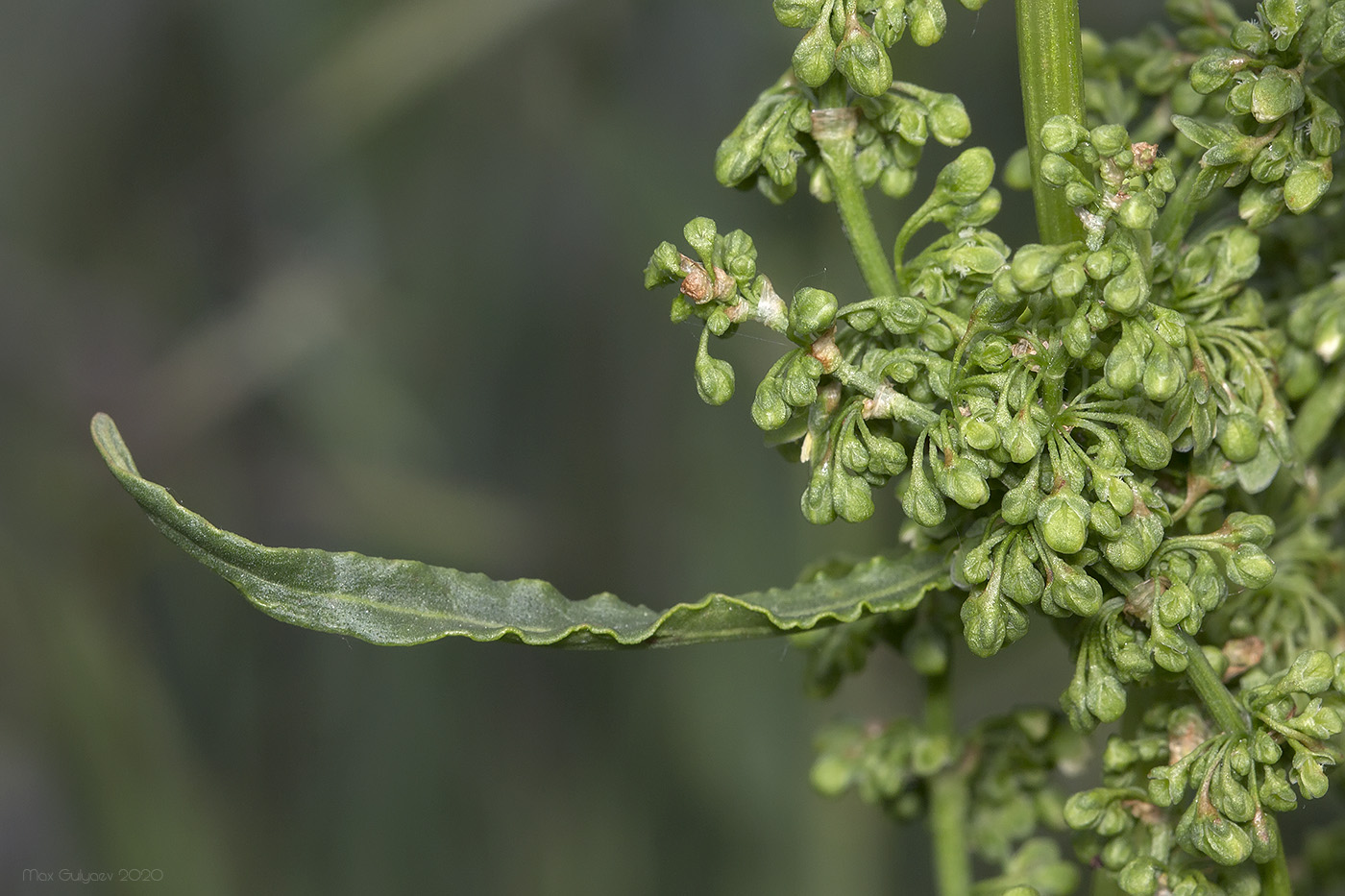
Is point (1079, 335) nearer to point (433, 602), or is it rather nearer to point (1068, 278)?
point (1068, 278)

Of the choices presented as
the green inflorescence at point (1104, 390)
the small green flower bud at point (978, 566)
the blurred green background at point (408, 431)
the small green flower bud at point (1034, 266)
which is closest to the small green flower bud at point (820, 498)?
the green inflorescence at point (1104, 390)

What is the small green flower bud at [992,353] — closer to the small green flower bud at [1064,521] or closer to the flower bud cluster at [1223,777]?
the small green flower bud at [1064,521]

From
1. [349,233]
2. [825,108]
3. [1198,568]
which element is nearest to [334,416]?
[349,233]

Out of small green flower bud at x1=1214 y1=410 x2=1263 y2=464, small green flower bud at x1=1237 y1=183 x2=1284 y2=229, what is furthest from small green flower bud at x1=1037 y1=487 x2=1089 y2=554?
small green flower bud at x1=1237 y1=183 x2=1284 y2=229

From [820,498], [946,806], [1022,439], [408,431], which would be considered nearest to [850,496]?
[820,498]

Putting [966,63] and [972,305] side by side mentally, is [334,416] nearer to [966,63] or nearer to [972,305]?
[966,63]

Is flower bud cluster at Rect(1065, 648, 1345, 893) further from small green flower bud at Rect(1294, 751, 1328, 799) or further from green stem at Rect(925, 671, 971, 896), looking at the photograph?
green stem at Rect(925, 671, 971, 896)
